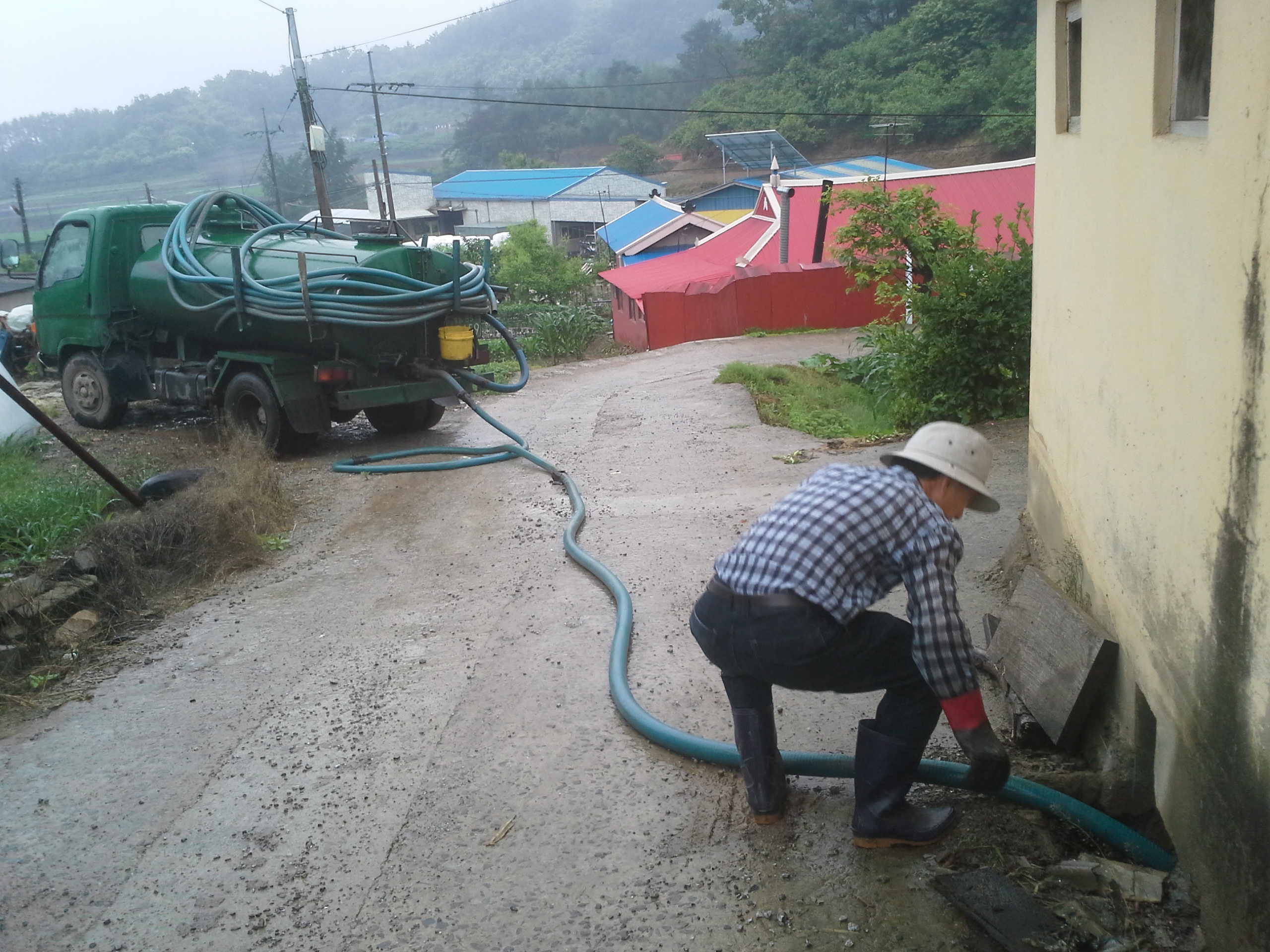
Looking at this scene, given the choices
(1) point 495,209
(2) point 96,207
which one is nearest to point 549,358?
(2) point 96,207

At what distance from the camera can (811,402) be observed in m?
12.1

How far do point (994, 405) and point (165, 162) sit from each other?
8293 centimetres

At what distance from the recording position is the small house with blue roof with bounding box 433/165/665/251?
2285 inches

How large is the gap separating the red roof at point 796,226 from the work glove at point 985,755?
62.9 ft

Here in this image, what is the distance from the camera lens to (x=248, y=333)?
9500mm

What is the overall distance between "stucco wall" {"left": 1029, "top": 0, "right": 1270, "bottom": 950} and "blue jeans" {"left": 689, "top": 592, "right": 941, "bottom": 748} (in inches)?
29.4

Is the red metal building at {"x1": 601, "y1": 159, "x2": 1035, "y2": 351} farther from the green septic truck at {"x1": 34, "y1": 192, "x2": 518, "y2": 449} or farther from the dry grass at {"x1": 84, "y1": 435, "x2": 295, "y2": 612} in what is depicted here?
the dry grass at {"x1": 84, "y1": 435, "x2": 295, "y2": 612}

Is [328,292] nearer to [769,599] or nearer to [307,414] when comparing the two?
[307,414]

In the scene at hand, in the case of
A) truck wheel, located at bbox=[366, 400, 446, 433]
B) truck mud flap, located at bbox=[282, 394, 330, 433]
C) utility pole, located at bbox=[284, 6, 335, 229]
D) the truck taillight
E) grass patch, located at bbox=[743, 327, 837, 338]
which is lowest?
grass patch, located at bbox=[743, 327, 837, 338]

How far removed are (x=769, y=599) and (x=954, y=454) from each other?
2.21 feet

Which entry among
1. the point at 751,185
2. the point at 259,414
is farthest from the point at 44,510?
the point at 751,185

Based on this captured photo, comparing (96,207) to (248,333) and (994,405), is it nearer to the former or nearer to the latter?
(248,333)

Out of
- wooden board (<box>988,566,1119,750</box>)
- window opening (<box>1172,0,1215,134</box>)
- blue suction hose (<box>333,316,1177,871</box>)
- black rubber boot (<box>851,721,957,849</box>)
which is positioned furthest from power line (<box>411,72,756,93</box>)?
black rubber boot (<box>851,721,957,849</box>)

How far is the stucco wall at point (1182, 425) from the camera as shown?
8.11 feet
